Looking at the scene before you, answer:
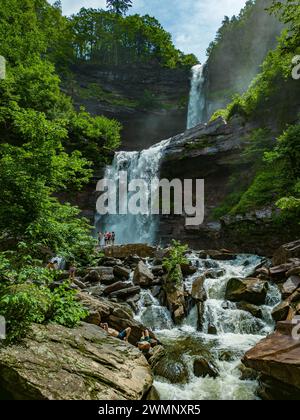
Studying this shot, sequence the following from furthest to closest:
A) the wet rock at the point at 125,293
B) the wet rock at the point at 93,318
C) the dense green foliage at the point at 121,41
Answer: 1. the dense green foliage at the point at 121,41
2. the wet rock at the point at 125,293
3. the wet rock at the point at 93,318

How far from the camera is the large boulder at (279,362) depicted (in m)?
6.42

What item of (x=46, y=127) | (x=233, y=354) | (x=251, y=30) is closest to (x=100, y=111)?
(x=251, y=30)

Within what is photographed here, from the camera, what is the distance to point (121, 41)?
55.6m

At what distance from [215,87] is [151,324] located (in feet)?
129

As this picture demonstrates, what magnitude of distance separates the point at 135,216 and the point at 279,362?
26902 millimetres

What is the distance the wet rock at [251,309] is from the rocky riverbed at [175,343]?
4 cm

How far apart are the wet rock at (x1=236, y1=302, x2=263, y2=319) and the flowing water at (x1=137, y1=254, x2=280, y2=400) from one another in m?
0.16

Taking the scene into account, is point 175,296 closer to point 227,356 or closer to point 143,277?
point 143,277

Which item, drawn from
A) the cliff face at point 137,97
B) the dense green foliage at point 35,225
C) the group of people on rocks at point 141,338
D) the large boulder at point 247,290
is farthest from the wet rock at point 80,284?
the cliff face at point 137,97

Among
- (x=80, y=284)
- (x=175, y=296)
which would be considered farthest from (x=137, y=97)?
(x=175, y=296)

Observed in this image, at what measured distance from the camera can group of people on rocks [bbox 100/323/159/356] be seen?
895 cm

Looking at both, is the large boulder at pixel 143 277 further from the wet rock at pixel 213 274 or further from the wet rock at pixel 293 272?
the wet rock at pixel 293 272

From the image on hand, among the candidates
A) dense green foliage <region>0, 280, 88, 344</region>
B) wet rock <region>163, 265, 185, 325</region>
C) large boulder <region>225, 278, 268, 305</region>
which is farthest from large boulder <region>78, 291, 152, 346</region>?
large boulder <region>225, 278, 268, 305</region>

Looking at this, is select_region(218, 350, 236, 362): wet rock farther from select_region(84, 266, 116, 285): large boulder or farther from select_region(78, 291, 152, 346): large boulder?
select_region(84, 266, 116, 285): large boulder
